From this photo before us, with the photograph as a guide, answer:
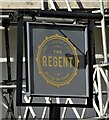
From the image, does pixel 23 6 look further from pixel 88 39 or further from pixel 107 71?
pixel 88 39

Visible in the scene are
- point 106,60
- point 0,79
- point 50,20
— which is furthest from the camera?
point 0,79

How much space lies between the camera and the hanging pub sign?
1609 mm

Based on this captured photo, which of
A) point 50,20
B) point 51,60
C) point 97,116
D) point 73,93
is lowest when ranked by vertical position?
point 97,116

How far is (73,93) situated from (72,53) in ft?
0.49

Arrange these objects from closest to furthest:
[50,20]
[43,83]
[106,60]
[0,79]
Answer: [43,83] → [50,20] → [106,60] → [0,79]

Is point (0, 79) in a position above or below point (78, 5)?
below

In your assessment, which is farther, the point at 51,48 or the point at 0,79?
the point at 0,79

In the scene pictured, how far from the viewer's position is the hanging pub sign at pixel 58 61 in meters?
1.61

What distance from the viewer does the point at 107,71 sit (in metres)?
2.41

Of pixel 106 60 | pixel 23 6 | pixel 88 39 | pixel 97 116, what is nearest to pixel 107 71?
pixel 106 60

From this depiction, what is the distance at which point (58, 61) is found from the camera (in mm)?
1631

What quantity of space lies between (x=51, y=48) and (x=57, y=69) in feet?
0.27

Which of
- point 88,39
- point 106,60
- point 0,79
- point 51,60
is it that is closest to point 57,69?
point 51,60

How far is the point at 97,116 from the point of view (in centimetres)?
250
